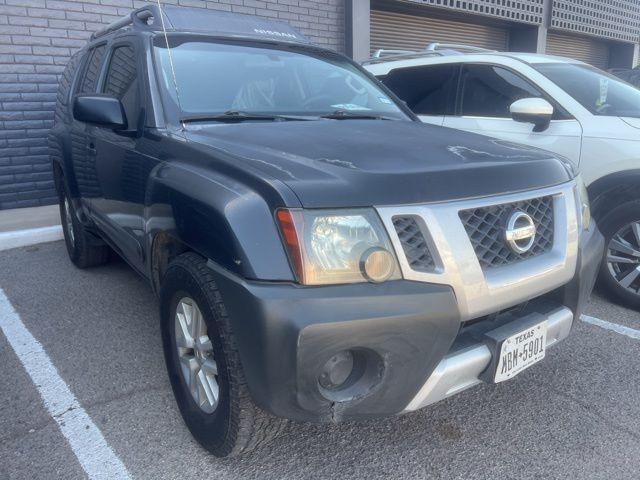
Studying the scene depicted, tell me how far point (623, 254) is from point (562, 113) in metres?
1.07

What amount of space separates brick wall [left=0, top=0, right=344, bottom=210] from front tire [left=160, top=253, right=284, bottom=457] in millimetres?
5060

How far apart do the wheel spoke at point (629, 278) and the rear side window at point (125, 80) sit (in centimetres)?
316

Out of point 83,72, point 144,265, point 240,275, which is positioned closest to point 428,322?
point 240,275

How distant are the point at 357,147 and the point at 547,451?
1.45 metres

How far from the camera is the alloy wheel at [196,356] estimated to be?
2049 mm

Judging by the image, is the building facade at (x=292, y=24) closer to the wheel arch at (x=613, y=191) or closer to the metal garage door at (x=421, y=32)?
the metal garage door at (x=421, y=32)

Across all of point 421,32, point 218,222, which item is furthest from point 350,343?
point 421,32

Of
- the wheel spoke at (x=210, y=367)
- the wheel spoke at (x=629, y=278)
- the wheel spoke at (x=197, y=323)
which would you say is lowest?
the wheel spoke at (x=629, y=278)

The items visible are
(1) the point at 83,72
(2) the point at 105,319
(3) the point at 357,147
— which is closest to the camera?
A: (3) the point at 357,147

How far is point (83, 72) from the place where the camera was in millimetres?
4027

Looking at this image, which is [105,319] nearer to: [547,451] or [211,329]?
[211,329]

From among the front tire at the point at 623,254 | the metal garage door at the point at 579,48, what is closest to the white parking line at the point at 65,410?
the front tire at the point at 623,254

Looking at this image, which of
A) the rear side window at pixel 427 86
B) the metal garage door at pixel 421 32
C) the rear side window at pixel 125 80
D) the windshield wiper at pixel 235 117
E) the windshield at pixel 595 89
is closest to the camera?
the windshield wiper at pixel 235 117

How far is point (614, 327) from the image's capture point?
3299 millimetres
